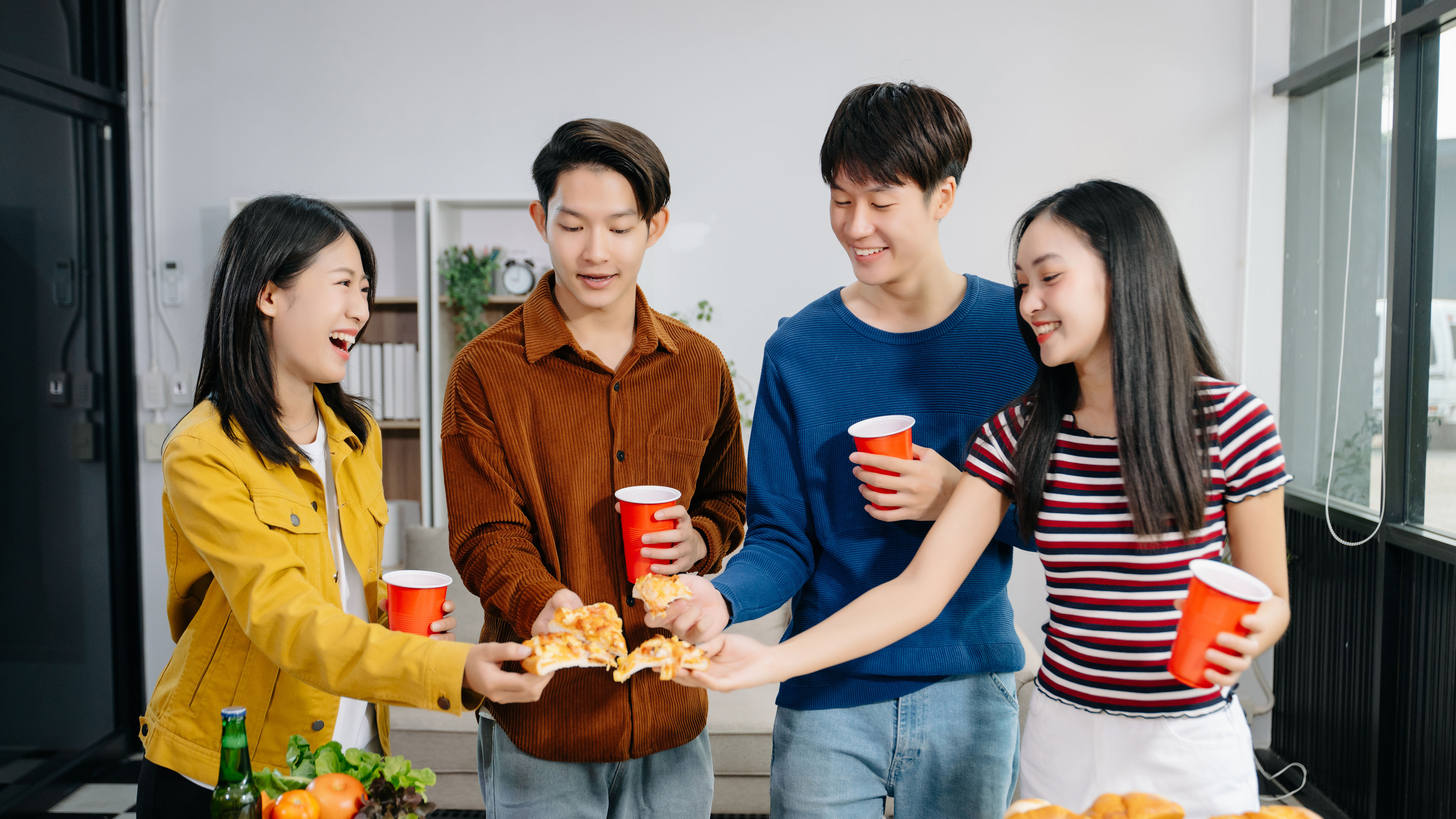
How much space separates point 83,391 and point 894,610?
3758 millimetres

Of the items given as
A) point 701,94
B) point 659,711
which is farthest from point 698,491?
point 701,94

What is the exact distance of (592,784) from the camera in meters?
1.52

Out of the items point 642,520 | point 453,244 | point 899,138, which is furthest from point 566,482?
point 453,244

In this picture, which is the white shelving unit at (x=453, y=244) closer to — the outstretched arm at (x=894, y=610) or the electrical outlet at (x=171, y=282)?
the electrical outlet at (x=171, y=282)

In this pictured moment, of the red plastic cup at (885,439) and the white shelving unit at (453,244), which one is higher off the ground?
the white shelving unit at (453,244)

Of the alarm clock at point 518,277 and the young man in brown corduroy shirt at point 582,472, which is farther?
the alarm clock at point 518,277

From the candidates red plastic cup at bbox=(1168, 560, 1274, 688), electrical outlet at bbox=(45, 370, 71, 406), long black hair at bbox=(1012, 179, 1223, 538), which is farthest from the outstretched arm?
electrical outlet at bbox=(45, 370, 71, 406)

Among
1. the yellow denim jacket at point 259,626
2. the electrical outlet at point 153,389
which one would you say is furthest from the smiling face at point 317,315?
the electrical outlet at point 153,389

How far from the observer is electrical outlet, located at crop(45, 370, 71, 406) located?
356cm

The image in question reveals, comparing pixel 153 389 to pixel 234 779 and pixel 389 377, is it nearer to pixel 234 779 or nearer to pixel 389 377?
pixel 389 377

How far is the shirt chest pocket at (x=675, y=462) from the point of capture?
5.10 ft

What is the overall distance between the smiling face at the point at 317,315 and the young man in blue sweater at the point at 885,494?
72cm

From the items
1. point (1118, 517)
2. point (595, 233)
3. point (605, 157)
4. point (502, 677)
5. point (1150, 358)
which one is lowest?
point (502, 677)

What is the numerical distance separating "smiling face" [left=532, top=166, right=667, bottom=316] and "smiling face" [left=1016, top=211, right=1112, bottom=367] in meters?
0.60
